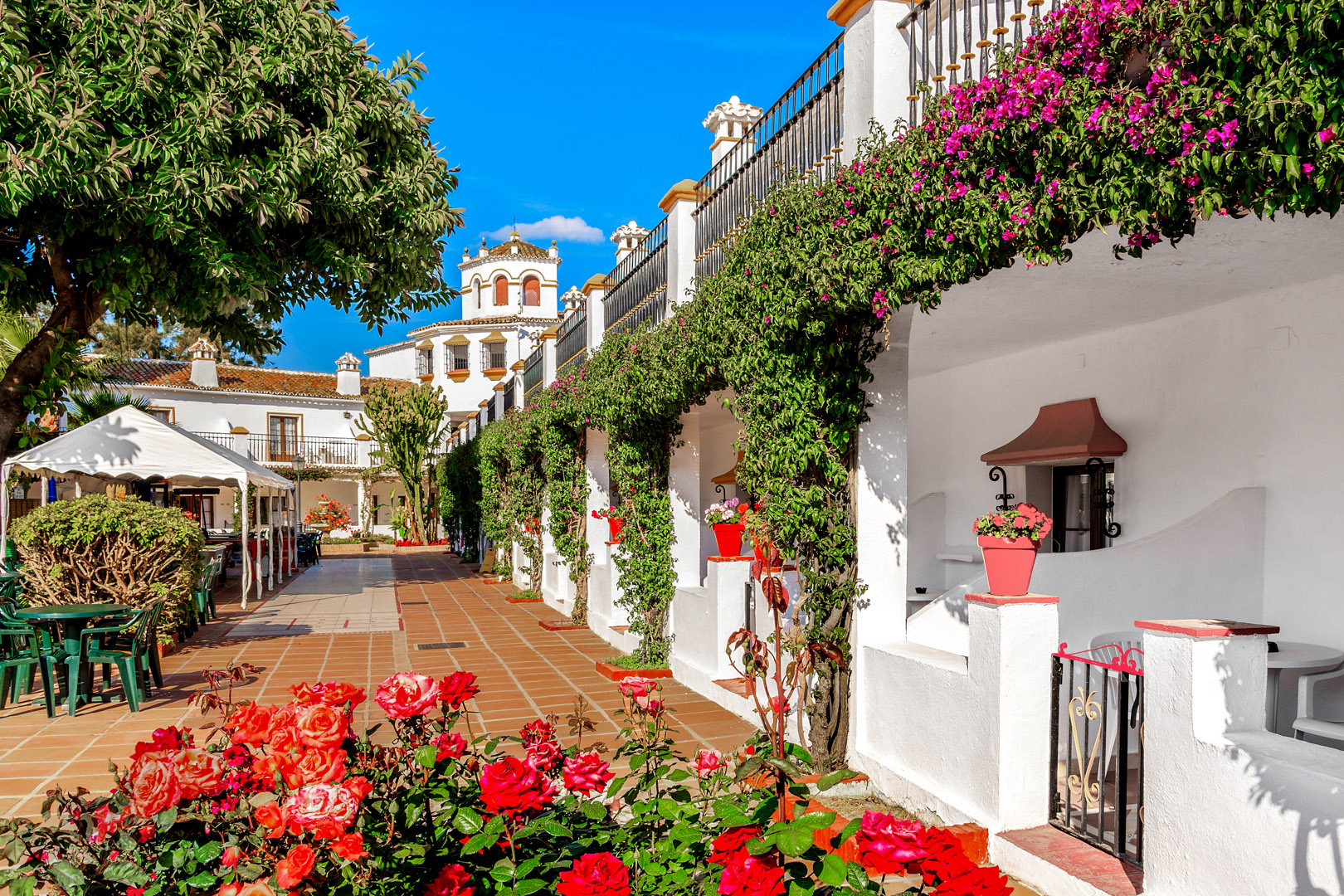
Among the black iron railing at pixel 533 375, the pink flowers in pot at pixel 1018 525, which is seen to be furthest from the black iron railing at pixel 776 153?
the black iron railing at pixel 533 375

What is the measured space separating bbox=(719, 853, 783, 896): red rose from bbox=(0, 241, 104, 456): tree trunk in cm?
1069

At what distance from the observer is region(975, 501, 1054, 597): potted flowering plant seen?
400 cm

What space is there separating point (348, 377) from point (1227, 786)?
41.5 meters

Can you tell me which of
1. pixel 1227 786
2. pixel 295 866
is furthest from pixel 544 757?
pixel 1227 786

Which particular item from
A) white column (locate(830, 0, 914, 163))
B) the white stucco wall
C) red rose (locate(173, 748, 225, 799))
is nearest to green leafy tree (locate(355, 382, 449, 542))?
the white stucco wall

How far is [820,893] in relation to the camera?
1.92m

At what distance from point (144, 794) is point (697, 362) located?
4.63 m

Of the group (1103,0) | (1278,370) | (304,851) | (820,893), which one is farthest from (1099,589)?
(304,851)

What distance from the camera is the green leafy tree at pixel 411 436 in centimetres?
2998

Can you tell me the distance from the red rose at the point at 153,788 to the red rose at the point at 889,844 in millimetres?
1530

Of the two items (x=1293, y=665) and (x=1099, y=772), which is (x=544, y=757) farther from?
(x=1293, y=665)

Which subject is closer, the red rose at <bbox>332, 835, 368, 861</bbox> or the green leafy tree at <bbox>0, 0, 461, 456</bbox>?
the red rose at <bbox>332, 835, 368, 861</bbox>

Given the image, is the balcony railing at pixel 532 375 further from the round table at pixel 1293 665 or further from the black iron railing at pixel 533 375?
the round table at pixel 1293 665

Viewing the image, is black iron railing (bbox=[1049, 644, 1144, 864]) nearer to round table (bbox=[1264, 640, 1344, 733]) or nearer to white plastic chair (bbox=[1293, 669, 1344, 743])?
round table (bbox=[1264, 640, 1344, 733])
